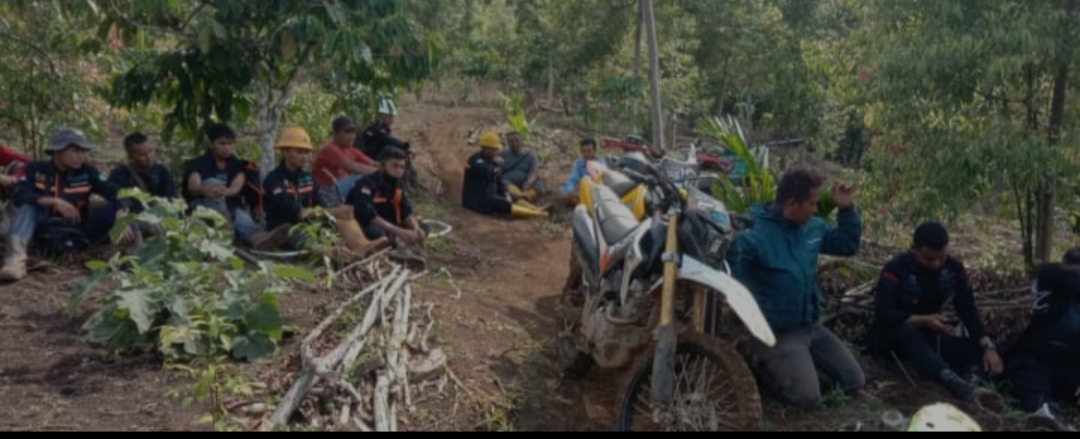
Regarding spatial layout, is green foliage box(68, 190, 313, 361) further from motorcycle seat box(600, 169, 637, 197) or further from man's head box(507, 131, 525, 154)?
man's head box(507, 131, 525, 154)

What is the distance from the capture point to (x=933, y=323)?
493cm

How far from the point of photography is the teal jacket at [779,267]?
462 centimetres

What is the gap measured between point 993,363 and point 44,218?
19.0 feet

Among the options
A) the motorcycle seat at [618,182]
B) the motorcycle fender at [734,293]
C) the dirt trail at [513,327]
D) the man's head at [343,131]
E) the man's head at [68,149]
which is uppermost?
the man's head at [343,131]

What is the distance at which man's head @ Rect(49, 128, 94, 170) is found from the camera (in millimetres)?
6238

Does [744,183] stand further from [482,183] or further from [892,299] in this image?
[482,183]

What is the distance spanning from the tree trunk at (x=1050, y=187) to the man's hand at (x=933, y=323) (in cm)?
175

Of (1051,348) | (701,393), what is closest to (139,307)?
(701,393)

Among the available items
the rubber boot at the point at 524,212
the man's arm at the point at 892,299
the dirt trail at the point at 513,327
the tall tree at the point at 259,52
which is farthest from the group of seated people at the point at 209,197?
the man's arm at the point at 892,299

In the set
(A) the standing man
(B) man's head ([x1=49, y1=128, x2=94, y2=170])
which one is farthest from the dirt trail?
(B) man's head ([x1=49, y1=128, x2=94, y2=170])

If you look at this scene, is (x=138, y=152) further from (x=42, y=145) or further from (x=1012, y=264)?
(x=1012, y=264)

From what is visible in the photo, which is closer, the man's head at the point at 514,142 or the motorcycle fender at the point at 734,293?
the motorcycle fender at the point at 734,293

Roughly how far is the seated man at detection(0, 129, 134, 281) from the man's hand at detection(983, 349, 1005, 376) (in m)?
5.13

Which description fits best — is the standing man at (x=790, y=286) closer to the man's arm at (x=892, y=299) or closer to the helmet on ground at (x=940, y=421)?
the man's arm at (x=892, y=299)
